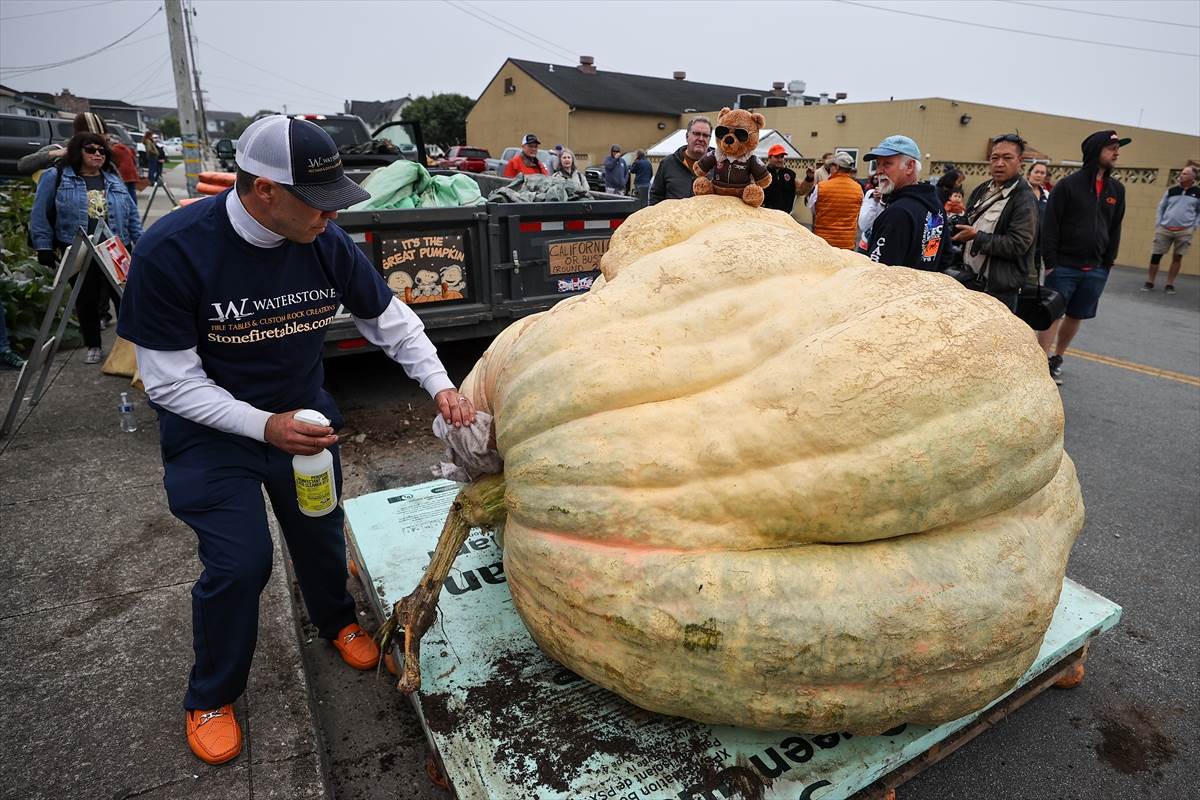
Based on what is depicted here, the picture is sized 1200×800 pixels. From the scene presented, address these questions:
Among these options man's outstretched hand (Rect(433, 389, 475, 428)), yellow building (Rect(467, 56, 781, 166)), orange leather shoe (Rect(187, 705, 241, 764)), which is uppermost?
yellow building (Rect(467, 56, 781, 166))

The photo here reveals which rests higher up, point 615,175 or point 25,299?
point 615,175

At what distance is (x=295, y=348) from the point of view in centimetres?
232

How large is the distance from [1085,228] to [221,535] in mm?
6511

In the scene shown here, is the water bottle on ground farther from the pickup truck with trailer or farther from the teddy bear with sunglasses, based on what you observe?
the teddy bear with sunglasses

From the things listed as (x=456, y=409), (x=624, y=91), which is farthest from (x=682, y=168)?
(x=624, y=91)

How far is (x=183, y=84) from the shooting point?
45.2 ft

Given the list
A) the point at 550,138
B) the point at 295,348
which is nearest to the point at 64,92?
the point at 550,138

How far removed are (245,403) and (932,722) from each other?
2.16 m

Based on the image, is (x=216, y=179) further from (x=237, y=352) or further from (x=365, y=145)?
(x=237, y=352)

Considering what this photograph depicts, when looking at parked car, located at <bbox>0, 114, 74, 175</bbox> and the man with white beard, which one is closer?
the man with white beard

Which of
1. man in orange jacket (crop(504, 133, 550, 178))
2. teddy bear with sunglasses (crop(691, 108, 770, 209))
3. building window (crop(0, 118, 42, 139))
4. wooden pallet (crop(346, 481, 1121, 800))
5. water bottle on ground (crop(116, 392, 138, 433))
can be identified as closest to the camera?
wooden pallet (crop(346, 481, 1121, 800))

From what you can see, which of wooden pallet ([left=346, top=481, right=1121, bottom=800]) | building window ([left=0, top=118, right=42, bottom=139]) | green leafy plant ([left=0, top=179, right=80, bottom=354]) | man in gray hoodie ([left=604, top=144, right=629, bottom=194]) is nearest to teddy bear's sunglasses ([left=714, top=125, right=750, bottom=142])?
wooden pallet ([left=346, top=481, right=1121, bottom=800])

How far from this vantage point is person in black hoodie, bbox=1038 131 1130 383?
578 centimetres

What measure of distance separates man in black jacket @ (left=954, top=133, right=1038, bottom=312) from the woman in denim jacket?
22.1 ft
